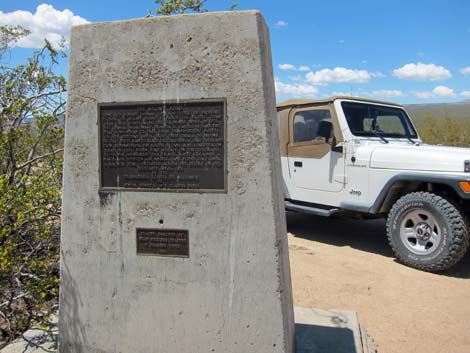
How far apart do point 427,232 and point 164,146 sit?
12.4 feet

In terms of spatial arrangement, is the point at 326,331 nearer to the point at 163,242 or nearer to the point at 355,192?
the point at 163,242

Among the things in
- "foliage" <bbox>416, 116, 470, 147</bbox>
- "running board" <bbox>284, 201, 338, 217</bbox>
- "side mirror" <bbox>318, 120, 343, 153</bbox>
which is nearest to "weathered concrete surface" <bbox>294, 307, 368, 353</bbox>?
"running board" <bbox>284, 201, 338, 217</bbox>

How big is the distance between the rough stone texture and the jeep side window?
3.90m

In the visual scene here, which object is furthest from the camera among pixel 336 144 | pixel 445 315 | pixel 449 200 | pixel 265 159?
pixel 336 144

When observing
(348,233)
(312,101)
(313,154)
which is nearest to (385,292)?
(313,154)

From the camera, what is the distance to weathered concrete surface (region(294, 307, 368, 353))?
2836 millimetres

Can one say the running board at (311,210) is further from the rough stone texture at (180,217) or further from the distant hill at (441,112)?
the rough stone texture at (180,217)

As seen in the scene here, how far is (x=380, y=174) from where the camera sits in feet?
17.7

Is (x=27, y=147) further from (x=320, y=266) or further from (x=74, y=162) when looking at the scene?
(x=320, y=266)

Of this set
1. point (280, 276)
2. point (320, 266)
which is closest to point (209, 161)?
point (280, 276)

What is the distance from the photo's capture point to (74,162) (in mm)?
2527

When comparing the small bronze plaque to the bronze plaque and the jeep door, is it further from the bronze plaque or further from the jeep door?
the jeep door

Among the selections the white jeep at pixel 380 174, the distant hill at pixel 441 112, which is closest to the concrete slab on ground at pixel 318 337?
the white jeep at pixel 380 174

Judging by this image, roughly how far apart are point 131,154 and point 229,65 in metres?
0.79
